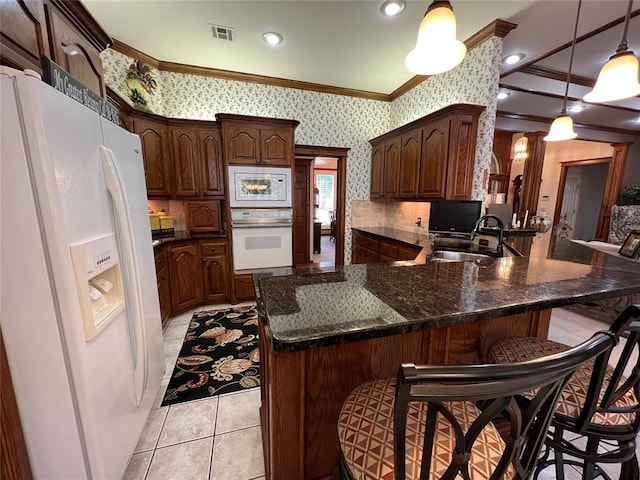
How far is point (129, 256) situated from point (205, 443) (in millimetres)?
1175

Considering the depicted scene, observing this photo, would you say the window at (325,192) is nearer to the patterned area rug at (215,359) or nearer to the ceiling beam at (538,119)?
the ceiling beam at (538,119)

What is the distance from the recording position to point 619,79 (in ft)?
5.72

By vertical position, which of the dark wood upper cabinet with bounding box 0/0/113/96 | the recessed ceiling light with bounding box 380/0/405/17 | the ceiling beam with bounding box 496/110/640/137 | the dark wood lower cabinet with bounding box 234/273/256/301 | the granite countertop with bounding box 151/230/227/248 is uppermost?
the recessed ceiling light with bounding box 380/0/405/17

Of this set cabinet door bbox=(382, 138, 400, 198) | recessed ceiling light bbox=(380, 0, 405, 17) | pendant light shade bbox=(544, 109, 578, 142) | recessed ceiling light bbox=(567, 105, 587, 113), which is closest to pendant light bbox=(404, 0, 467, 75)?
recessed ceiling light bbox=(380, 0, 405, 17)

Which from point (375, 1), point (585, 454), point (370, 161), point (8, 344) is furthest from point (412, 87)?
point (8, 344)

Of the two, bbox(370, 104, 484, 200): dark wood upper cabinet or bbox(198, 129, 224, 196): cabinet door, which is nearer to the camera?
bbox(370, 104, 484, 200): dark wood upper cabinet

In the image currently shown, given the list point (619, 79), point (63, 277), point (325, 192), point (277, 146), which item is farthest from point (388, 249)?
point (325, 192)

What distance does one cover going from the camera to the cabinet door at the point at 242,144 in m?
3.12

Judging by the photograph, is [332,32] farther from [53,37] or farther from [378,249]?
[378,249]

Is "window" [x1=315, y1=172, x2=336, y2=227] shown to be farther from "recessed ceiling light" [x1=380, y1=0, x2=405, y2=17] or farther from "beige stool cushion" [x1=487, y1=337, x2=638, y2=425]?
"beige stool cushion" [x1=487, y1=337, x2=638, y2=425]

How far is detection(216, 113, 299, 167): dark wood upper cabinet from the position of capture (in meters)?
3.11

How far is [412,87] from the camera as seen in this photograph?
3.68m

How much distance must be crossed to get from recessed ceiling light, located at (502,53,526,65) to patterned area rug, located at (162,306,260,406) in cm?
411

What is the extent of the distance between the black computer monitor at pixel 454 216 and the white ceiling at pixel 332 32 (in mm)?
1690
